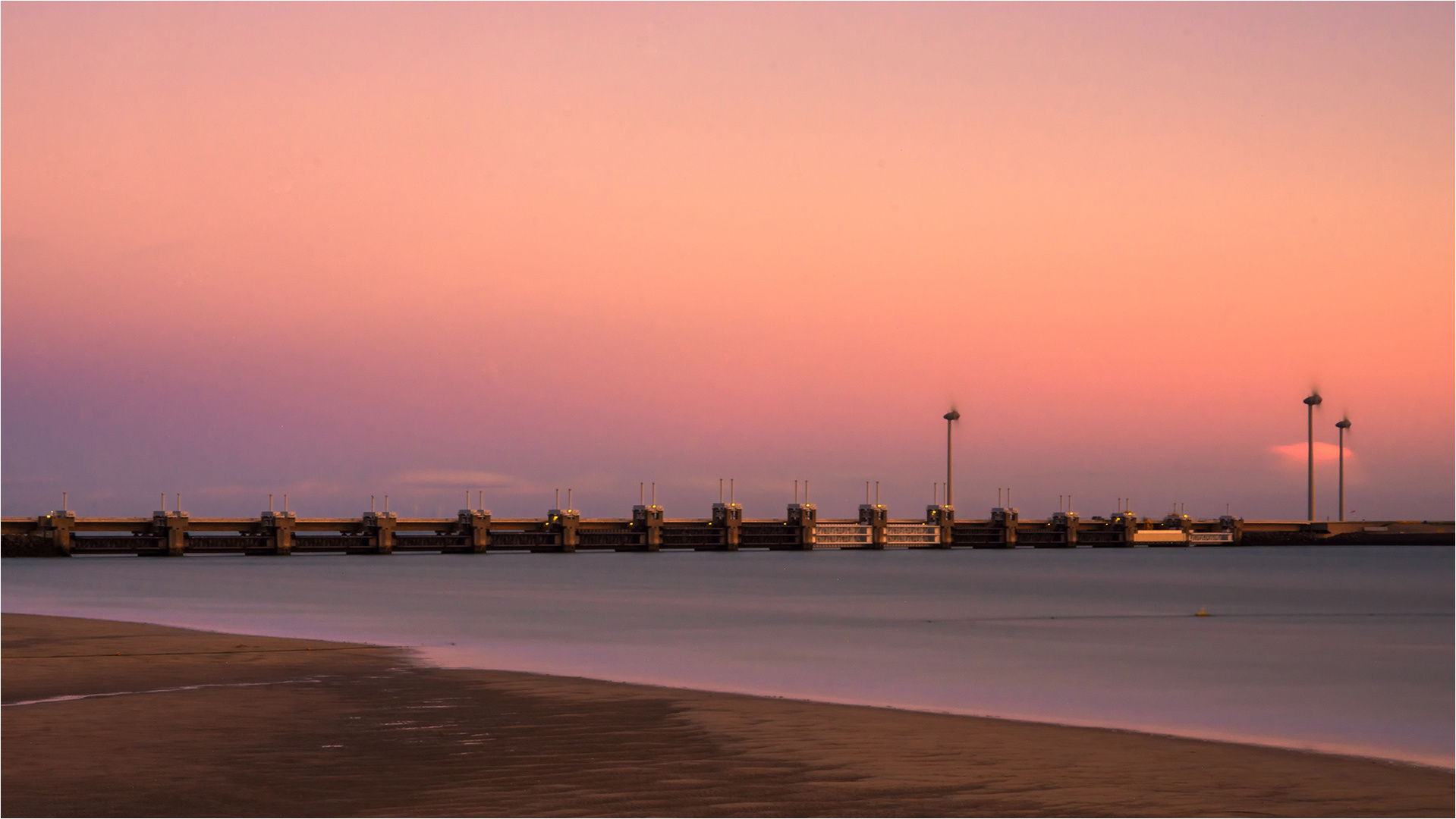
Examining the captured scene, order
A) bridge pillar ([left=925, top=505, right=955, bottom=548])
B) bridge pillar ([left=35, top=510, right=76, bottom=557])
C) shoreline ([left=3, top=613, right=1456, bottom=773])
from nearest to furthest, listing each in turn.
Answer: shoreline ([left=3, top=613, right=1456, bottom=773])
bridge pillar ([left=35, top=510, right=76, bottom=557])
bridge pillar ([left=925, top=505, right=955, bottom=548])

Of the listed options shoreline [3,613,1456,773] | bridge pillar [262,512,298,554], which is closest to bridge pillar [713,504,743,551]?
bridge pillar [262,512,298,554]

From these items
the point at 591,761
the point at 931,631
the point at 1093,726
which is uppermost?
the point at 591,761

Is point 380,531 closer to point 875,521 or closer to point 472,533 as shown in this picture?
point 472,533

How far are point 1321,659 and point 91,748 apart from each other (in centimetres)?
3250

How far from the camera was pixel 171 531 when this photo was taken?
140m

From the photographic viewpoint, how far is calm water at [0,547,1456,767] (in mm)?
29094

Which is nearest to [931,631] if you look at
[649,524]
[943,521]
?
[649,524]

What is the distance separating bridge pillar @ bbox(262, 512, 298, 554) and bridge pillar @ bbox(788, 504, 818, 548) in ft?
196

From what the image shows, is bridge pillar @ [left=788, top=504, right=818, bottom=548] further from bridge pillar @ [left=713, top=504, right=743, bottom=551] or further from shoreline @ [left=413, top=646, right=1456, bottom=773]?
shoreline @ [left=413, top=646, right=1456, bottom=773]

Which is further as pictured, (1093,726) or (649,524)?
(649,524)

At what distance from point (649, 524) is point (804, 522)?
2228cm

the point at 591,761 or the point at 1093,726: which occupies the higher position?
the point at 591,761

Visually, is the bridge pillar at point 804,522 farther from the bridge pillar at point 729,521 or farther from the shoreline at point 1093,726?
the shoreline at point 1093,726

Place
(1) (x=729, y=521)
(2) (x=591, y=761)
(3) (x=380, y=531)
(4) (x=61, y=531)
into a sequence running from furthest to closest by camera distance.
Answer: (1) (x=729, y=521) < (3) (x=380, y=531) < (4) (x=61, y=531) < (2) (x=591, y=761)
